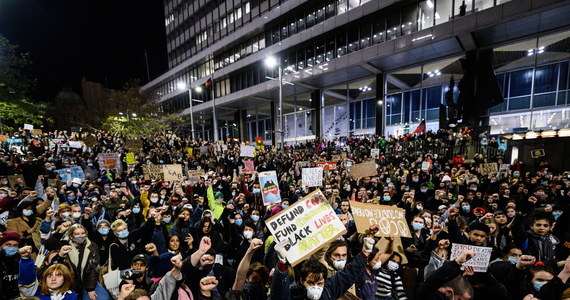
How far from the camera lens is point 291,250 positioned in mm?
2672

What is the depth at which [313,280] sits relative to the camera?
2328 millimetres

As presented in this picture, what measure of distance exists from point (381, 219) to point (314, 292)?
180cm

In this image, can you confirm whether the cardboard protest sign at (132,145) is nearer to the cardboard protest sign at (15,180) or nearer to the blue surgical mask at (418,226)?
the cardboard protest sign at (15,180)

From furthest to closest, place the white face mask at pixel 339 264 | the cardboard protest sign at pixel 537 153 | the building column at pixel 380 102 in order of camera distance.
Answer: the building column at pixel 380 102
the cardboard protest sign at pixel 537 153
the white face mask at pixel 339 264

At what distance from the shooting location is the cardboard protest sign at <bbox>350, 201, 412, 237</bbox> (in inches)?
142

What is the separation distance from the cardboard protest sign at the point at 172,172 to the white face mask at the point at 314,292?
24.2ft

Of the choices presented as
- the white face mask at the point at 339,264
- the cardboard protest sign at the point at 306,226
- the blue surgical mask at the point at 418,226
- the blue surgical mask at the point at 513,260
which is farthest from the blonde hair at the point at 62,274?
the blue surgical mask at the point at 513,260

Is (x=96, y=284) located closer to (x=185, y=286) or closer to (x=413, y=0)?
(x=185, y=286)

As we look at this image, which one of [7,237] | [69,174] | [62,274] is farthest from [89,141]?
[62,274]

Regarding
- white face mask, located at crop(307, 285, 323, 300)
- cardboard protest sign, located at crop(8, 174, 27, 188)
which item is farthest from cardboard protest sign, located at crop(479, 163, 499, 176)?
cardboard protest sign, located at crop(8, 174, 27, 188)

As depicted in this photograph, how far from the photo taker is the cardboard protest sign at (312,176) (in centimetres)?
786

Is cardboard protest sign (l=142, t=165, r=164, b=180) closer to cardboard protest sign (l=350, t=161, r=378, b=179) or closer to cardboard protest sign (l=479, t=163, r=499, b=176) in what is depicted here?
cardboard protest sign (l=350, t=161, r=378, b=179)

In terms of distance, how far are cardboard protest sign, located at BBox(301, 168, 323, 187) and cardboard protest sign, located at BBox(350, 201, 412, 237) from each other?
411 cm

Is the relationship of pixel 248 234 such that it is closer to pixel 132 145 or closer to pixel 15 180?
pixel 15 180
